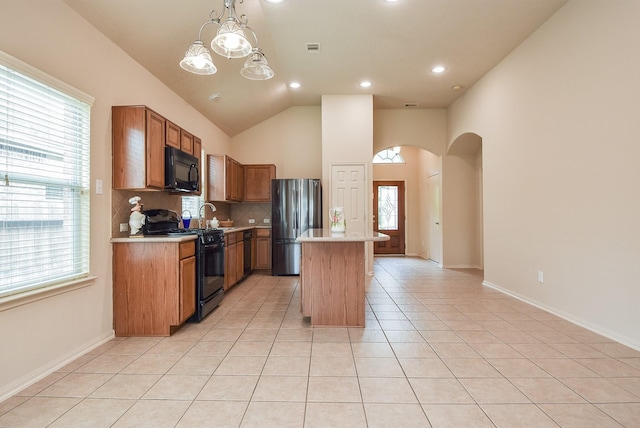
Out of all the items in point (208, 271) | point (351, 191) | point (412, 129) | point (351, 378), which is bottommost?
point (351, 378)

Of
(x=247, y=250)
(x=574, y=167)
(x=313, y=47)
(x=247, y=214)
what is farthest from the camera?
(x=247, y=214)

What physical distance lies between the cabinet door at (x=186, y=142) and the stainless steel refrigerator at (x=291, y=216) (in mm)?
1897

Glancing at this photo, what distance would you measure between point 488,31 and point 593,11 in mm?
1024

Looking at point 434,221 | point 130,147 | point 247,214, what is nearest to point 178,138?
point 130,147

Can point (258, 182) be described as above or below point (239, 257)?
above

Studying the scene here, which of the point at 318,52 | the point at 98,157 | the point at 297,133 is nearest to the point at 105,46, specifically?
the point at 98,157

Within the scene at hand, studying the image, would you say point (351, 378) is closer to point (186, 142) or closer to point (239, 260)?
point (186, 142)

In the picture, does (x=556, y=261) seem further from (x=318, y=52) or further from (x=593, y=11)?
(x=318, y=52)

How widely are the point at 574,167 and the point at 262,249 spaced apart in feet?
15.7

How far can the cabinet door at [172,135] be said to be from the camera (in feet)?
10.5

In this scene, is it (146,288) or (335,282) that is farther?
(335,282)

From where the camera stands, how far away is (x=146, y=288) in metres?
2.78

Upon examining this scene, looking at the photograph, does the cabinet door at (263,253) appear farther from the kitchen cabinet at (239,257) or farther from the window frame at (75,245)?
the window frame at (75,245)

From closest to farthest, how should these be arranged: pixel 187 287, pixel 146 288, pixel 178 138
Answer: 1. pixel 146 288
2. pixel 187 287
3. pixel 178 138
